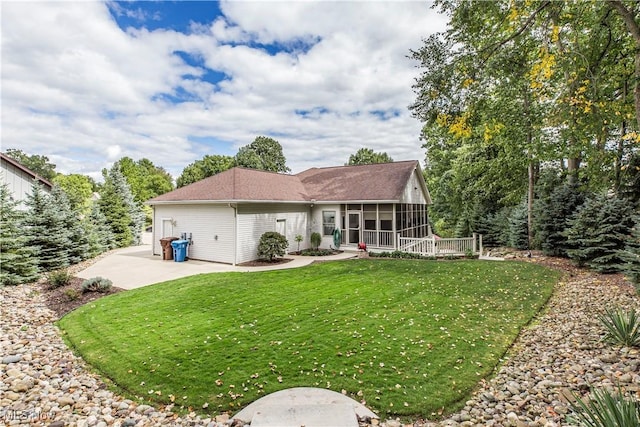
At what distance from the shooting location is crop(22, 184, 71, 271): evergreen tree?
1195 cm

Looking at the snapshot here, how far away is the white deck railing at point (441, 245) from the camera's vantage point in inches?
598

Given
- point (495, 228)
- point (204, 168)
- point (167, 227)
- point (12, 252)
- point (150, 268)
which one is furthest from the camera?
point (204, 168)

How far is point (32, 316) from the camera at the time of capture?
24.4 feet

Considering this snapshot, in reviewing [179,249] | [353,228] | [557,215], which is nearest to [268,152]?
[353,228]

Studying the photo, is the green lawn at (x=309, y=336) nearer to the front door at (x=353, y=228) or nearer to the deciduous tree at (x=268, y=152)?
the front door at (x=353, y=228)

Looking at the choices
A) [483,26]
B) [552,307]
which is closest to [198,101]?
[483,26]

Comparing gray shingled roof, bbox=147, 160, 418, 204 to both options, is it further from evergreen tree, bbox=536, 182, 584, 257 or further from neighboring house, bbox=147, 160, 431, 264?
evergreen tree, bbox=536, 182, 584, 257

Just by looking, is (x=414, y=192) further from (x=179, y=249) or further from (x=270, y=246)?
(x=179, y=249)

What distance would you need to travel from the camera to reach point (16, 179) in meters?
17.7

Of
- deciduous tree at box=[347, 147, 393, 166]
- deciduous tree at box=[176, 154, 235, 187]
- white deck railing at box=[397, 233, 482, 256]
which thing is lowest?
white deck railing at box=[397, 233, 482, 256]

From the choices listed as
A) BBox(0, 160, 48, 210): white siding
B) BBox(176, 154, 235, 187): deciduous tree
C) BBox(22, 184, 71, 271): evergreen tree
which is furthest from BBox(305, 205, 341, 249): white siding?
BBox(176, 154, 235, 187): deciduous tree

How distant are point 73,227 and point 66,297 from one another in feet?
22.6

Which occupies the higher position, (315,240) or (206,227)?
(206,227)

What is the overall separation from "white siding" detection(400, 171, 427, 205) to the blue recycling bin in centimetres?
1089
